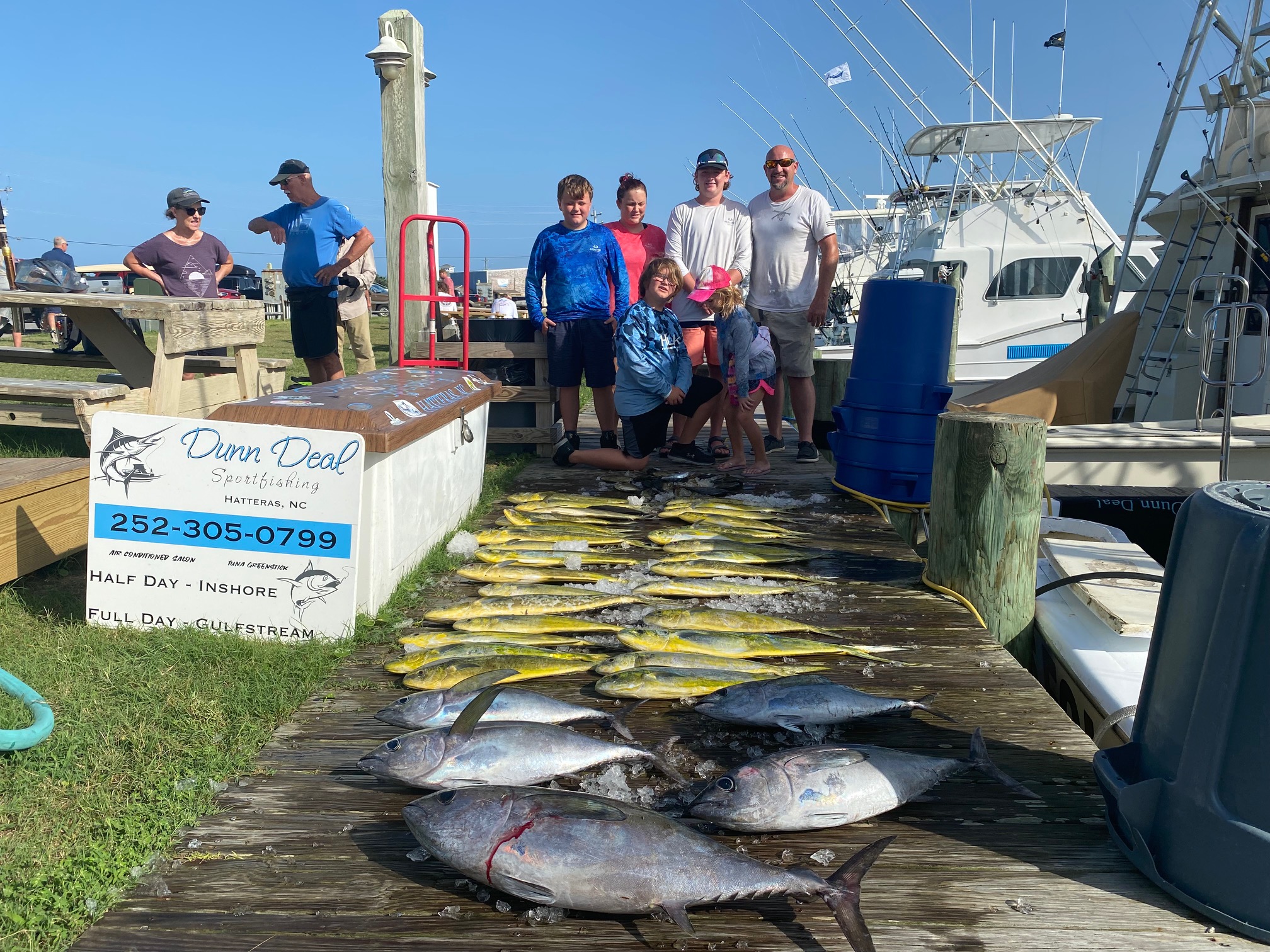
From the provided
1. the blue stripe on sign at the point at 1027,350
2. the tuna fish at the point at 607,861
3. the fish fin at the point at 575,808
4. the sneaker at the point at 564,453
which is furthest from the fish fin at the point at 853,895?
the blue stripe on sign at the point at 1027,350

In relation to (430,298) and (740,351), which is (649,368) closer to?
(740,351)

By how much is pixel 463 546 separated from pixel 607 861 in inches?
118

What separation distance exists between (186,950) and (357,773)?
2.43ft

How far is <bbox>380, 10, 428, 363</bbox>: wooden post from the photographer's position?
24.0 ft

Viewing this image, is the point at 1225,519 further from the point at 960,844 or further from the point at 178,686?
the point at 178,686

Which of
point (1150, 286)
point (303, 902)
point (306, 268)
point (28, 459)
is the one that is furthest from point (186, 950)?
point (1150, 286)

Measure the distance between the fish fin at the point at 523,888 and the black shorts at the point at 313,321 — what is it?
613cm

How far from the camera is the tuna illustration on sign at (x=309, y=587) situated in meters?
3.55

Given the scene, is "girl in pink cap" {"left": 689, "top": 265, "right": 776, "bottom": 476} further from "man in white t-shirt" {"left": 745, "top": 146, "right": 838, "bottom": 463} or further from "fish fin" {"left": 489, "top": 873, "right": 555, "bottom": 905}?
"fish fin" {"left": 489, "top": 873, "right": 555, "bottom": 905}

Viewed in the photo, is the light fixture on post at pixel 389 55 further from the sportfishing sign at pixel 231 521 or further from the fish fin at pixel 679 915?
the fish fin at pixel 679 915

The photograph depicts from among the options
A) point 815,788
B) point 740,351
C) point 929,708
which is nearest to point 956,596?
point 929,708

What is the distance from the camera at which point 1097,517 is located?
6.41m

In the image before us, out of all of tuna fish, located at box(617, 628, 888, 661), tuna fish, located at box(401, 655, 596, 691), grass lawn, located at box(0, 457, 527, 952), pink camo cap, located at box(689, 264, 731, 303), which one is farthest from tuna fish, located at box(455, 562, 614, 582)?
pink camo cap, located at box(689, 264, 731, 303)

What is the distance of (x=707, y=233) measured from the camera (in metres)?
6.89
